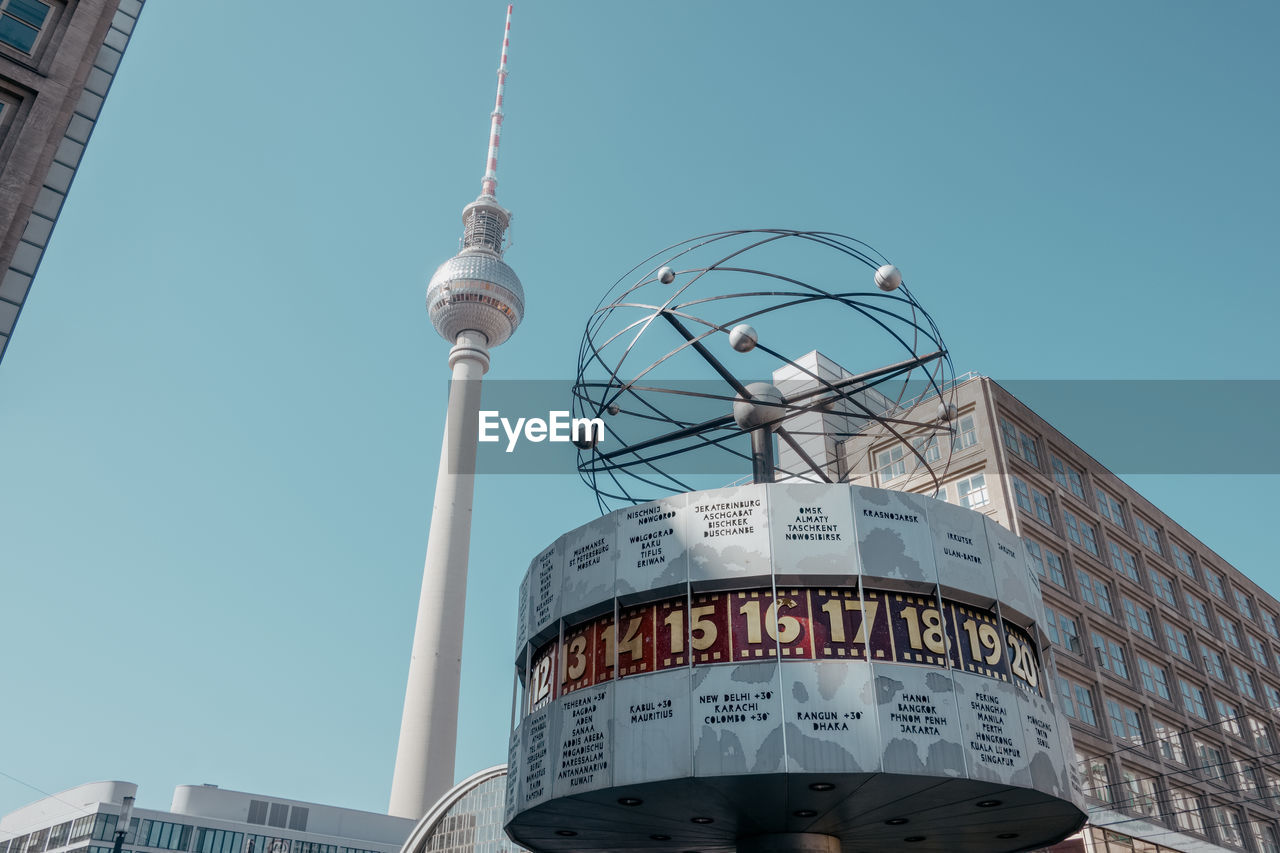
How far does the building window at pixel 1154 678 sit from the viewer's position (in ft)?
173

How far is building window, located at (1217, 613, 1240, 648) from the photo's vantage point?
209 feet

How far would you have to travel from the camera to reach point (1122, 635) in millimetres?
52281

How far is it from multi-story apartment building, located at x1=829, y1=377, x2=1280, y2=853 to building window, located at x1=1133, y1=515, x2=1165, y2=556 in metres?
0.13

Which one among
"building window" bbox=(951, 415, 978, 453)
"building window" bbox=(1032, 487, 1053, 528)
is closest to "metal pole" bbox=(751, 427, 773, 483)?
"building window" bbox=(951, 415, 978, 453)

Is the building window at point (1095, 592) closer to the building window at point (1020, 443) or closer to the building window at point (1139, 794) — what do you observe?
the building window at point (1020, 443)

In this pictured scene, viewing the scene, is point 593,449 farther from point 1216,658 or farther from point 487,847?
point 487,847

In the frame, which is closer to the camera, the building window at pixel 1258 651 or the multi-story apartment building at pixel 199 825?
the building window at pixel 1258 651

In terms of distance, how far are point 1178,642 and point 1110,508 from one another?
27.3 ft

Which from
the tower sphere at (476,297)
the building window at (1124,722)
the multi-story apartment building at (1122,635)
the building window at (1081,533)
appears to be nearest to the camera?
the multi-story apartment building at (1122,635)

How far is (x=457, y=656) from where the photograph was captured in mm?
111938

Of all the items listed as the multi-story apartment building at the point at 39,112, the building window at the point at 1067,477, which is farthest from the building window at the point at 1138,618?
the multi-story apartment building at the point at 39,112

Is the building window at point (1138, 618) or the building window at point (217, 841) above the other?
the building window at point (1138, 618)

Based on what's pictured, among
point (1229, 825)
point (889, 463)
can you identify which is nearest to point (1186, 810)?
point (1229, 825)

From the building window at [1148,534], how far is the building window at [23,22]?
191ft
